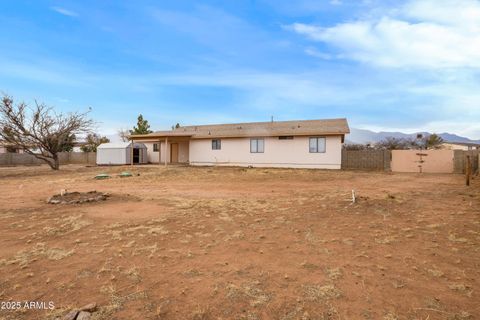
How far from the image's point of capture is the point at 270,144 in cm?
2205

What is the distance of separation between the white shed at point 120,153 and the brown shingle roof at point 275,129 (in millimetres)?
5094

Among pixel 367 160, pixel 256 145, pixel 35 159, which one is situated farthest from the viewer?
pixel 35 159

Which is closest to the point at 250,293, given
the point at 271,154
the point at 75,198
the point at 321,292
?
the point at 321,292

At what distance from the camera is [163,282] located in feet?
12.3

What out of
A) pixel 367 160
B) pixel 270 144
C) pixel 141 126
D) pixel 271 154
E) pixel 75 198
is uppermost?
pixel 141 126

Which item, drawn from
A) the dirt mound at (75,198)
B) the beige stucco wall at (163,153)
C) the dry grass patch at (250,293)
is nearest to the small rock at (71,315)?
the dry grass patch at (250,293)

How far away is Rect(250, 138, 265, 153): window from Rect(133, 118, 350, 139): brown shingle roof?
0.61m

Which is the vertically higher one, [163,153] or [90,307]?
[163,153]

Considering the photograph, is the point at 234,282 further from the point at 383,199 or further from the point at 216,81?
the point at 216,81

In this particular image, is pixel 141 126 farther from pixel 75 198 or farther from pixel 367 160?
pixel 75 198

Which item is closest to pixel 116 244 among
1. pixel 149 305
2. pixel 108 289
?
pixel 108 289

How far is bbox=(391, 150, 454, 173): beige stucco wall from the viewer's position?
19.5m

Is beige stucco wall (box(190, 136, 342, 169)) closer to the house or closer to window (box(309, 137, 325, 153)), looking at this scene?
the house

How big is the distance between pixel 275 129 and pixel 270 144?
1.51 metres
